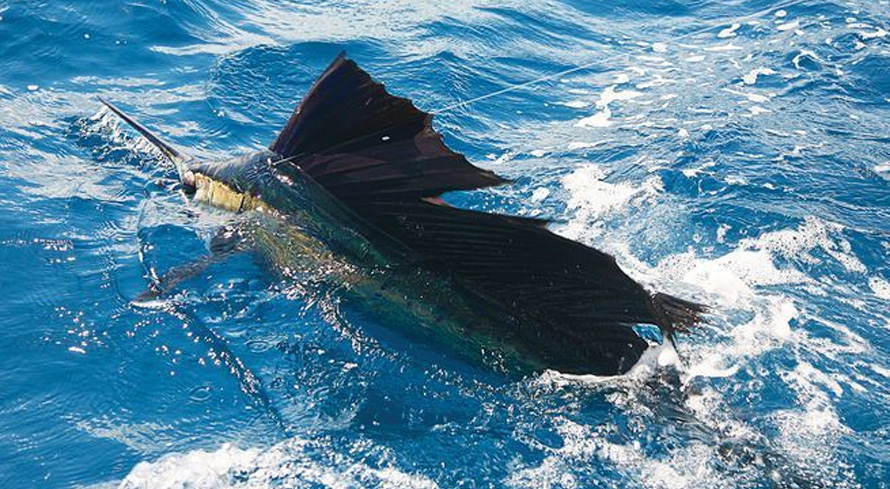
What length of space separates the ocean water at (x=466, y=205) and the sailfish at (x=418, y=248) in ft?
0.43

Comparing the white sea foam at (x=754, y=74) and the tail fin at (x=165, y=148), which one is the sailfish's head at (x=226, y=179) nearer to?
the tail fin at (x=165, y=148)

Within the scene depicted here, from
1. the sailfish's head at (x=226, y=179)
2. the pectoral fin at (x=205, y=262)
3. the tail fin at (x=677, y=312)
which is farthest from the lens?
the sailfish's head at (x=226, y=179)

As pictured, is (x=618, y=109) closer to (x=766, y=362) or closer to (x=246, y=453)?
(x=766, y=362)

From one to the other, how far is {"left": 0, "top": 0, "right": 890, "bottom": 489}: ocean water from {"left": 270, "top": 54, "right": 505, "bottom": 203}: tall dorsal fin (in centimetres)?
62

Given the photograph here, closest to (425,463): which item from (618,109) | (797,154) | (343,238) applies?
(343,238)

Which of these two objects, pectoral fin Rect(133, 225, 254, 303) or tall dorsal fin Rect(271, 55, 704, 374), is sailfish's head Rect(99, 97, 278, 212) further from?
tall dorsal fin Rect(271, 55, 704, 374)

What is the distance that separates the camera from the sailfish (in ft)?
11.9

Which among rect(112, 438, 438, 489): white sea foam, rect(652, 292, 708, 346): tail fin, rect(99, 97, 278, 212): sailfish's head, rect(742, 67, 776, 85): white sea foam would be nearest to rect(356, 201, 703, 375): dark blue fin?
rect(652, 292, 708, 346): tail fin

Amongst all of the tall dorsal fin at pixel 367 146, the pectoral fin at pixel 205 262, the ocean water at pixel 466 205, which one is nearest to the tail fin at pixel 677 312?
the ocean water at pixel 466 205

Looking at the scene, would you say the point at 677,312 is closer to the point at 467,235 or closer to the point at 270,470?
the point at 467,235

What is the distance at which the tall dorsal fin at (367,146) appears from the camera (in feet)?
13.0

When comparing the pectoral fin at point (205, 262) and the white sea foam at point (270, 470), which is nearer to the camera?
the white sea foam at point (270, 470)

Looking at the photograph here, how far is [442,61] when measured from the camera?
9219mm

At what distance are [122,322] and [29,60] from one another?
5.09 metres
